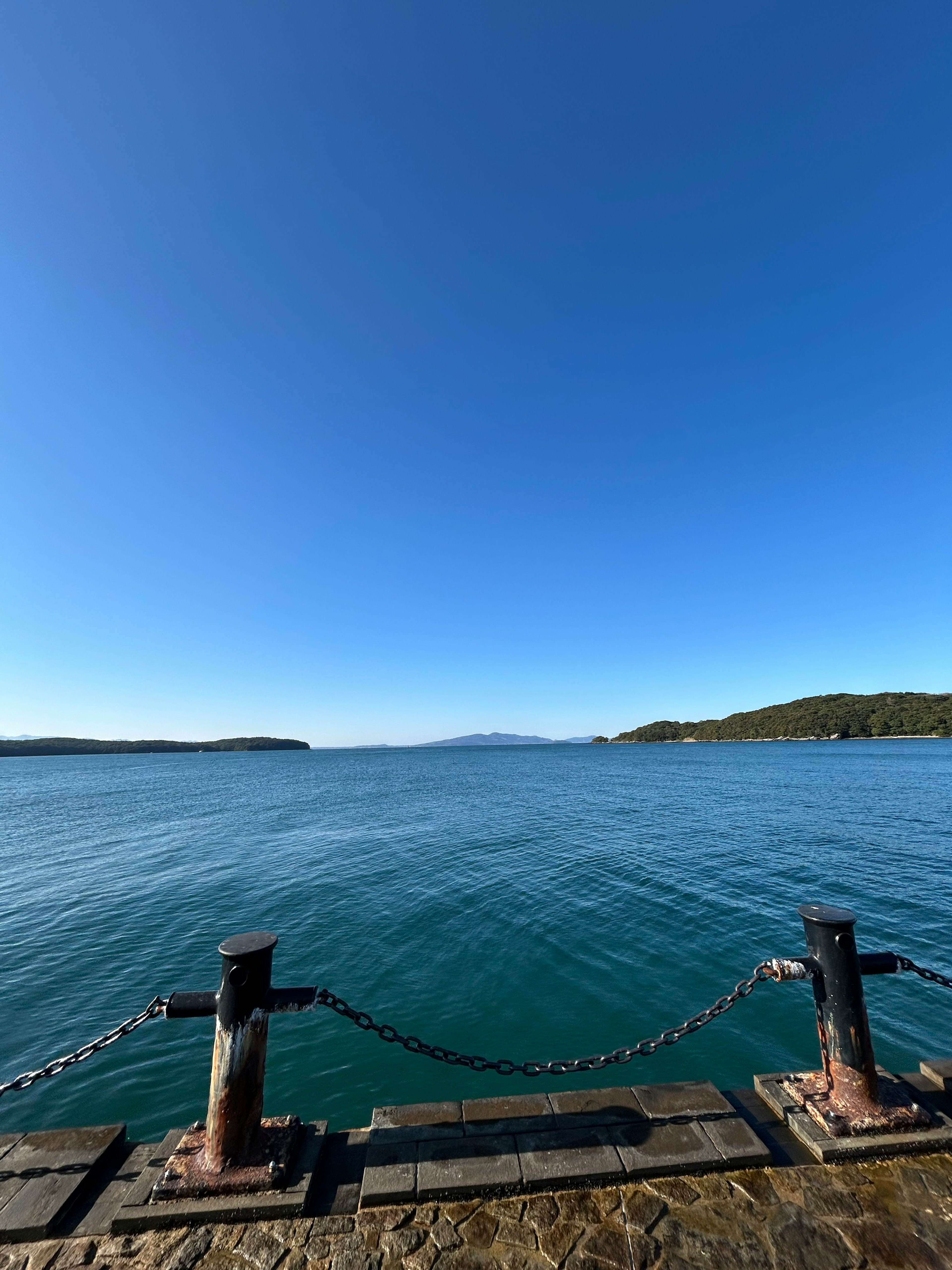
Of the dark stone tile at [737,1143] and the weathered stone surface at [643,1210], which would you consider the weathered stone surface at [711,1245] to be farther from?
the dark stone tile at [737,1143]

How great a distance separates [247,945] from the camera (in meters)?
4.26

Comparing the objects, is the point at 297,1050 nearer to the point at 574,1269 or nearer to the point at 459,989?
the point at 459,989

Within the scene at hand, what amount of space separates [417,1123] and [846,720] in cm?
18435

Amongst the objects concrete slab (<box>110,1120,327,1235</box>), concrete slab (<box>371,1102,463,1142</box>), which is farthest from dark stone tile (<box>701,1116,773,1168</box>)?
concrete slab (<box>110,1120,327,1235</box>)

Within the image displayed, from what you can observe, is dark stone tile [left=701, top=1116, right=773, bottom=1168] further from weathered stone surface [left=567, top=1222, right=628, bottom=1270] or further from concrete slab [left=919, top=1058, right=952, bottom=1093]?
concrete slab [left=919, top=1058, right=952, bottom=1093]

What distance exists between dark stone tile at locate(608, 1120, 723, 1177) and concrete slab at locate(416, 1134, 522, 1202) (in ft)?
2.96

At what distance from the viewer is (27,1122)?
7.91m

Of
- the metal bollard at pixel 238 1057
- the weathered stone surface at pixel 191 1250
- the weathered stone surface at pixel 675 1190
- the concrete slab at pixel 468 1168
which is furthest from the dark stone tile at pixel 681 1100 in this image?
the weathered stone surface at pixel 191 1250

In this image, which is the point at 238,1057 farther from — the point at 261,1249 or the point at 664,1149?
the point at 664,1149

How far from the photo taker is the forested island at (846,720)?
13888 centimetres

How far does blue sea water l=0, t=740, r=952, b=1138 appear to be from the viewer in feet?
29.6

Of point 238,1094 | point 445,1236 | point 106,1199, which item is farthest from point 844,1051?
point 106,1199

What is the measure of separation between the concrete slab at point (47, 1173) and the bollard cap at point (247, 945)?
1.45 m

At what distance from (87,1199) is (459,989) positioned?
29.7ft
